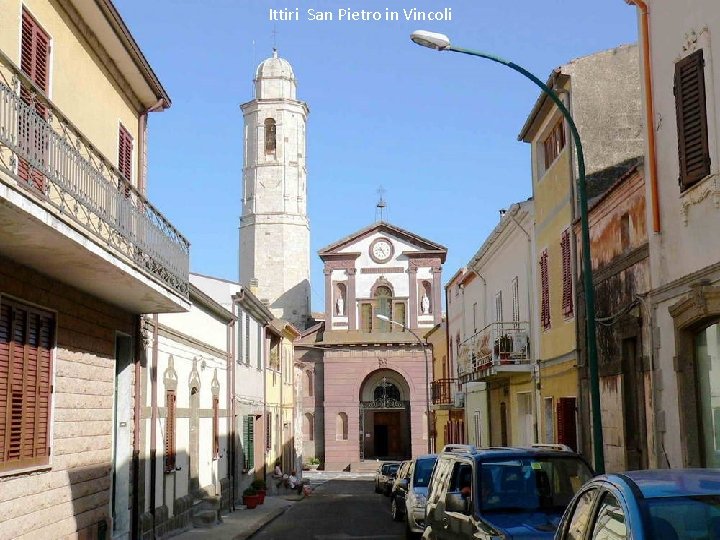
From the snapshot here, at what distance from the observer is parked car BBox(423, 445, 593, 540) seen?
9172 millimetres

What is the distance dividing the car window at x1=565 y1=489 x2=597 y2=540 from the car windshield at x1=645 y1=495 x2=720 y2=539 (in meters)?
0.74

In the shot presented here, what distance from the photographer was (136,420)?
16.5 meters

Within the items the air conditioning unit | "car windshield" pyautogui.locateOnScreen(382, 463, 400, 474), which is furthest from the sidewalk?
the air conditioning unit

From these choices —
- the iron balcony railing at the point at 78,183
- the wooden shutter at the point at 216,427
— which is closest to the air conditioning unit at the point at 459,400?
the wooden shutter at the point at 216,427

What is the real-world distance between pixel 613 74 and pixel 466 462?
11.2 m

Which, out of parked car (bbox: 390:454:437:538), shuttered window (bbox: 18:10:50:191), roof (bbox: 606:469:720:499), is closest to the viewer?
roof (bbox: 606:469:720:499)

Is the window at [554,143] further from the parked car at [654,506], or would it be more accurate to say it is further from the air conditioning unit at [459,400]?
the air conditioning unit at [459,400]

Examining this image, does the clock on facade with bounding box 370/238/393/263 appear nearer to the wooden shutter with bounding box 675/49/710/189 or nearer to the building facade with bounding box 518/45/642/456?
the building facade with bounding box 518/45/642/456

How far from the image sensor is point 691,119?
12.3 m

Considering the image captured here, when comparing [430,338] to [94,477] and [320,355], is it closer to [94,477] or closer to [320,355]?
[320,355]

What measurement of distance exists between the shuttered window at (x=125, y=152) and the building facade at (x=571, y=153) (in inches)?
325

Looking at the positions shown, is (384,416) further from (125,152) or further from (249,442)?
(125,152)

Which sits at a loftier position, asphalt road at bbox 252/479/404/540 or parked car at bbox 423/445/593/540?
parked car at bbox 423/445/593/540

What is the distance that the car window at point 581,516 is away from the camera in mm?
5832
